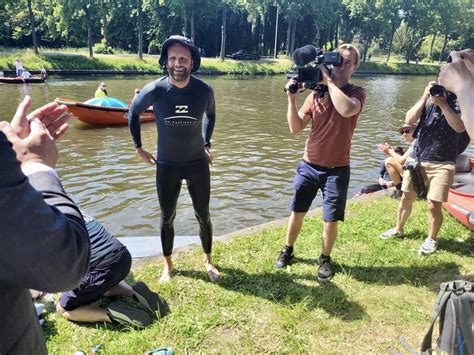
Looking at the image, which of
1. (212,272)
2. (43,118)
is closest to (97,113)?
(212,272)

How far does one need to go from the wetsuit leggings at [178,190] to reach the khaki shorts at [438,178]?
2655 millimetres

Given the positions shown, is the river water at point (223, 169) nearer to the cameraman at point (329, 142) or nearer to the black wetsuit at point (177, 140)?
the black wetsuit at point (177, 140)

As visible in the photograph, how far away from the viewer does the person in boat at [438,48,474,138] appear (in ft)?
6.73

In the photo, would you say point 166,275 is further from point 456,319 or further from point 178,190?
point 456,319

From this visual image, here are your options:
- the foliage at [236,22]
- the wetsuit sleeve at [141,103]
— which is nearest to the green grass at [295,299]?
the wetsuit sleeve at [141,103]

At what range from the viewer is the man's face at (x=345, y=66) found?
3.95 meters

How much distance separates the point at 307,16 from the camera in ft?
206

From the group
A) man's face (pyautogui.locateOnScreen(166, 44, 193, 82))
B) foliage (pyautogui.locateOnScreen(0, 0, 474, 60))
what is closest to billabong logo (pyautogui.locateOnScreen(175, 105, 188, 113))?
man's face (pyautogui.locateOnScreen(166, 44, 193, 82))

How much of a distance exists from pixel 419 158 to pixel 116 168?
786cm

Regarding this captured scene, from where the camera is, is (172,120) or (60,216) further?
(172,120)

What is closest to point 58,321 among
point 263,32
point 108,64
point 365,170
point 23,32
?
point 365,170

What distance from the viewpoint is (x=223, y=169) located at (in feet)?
35.4

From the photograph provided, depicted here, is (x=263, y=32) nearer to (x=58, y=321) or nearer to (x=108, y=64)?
(x=108, y=64)

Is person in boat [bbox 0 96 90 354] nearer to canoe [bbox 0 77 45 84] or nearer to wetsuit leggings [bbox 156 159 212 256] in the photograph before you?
wetsuit leggings [bbox 156 159 212 256]
